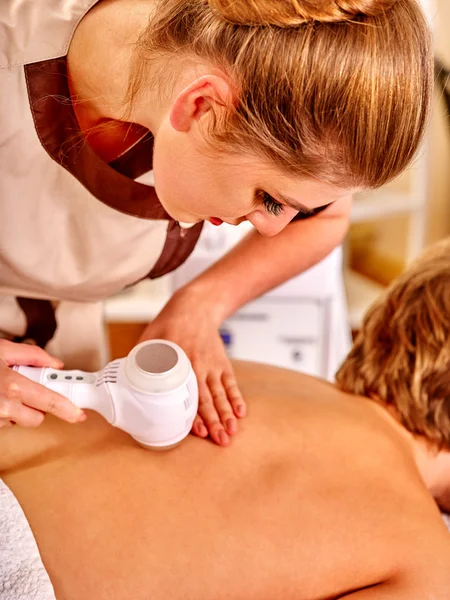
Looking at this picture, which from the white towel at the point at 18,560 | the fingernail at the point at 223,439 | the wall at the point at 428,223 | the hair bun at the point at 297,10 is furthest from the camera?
the wall at the point at 428,223

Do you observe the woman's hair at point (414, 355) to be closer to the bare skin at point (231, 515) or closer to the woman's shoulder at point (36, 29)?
the bare skin at point (231, 515)

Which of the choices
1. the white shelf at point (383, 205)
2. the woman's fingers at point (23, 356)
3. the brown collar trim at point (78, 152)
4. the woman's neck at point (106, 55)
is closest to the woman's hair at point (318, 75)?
the woman's neck at point (106, 55)

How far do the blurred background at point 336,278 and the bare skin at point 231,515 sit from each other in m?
0.47

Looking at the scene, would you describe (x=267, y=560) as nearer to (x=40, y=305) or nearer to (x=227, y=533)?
(x=227, y=533)

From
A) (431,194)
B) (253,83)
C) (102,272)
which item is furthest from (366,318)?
(431,194)

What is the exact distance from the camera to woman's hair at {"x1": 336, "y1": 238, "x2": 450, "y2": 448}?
→ 137cm

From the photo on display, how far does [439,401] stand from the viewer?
1.38m

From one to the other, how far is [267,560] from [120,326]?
6.50ft

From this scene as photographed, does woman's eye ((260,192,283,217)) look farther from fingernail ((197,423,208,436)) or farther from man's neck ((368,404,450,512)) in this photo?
man's neck ((368,404,450,512))

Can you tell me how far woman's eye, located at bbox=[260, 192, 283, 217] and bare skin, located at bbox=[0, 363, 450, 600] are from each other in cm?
40

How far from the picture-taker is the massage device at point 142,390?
1.04 meters

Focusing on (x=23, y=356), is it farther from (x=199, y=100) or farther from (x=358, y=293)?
(x=358, y=293)

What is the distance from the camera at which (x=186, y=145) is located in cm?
96

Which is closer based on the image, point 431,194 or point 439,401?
point 439,401
